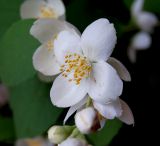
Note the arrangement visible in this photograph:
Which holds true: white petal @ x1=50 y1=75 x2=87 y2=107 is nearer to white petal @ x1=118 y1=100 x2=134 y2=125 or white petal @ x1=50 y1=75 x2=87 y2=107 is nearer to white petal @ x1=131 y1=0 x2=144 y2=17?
white petal @ x1=118 y1=100 x2=134 y2=125

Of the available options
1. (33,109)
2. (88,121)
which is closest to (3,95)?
(33,109)

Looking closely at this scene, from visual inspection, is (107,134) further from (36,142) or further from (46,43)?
(36,142)

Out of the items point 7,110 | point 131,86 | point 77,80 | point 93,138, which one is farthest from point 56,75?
point 7,110

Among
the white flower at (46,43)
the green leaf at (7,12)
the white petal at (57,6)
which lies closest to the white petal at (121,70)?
the white flower at (46,43)

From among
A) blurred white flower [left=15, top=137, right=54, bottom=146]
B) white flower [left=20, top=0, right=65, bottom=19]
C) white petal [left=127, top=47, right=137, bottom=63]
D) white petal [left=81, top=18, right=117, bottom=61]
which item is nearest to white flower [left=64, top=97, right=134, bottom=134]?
white petal [left=81, top=18, right=117, bottom=61]

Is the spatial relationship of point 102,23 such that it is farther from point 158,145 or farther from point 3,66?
point 158,145

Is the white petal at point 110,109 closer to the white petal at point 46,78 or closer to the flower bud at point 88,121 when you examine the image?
the flower bud at point 88,121
